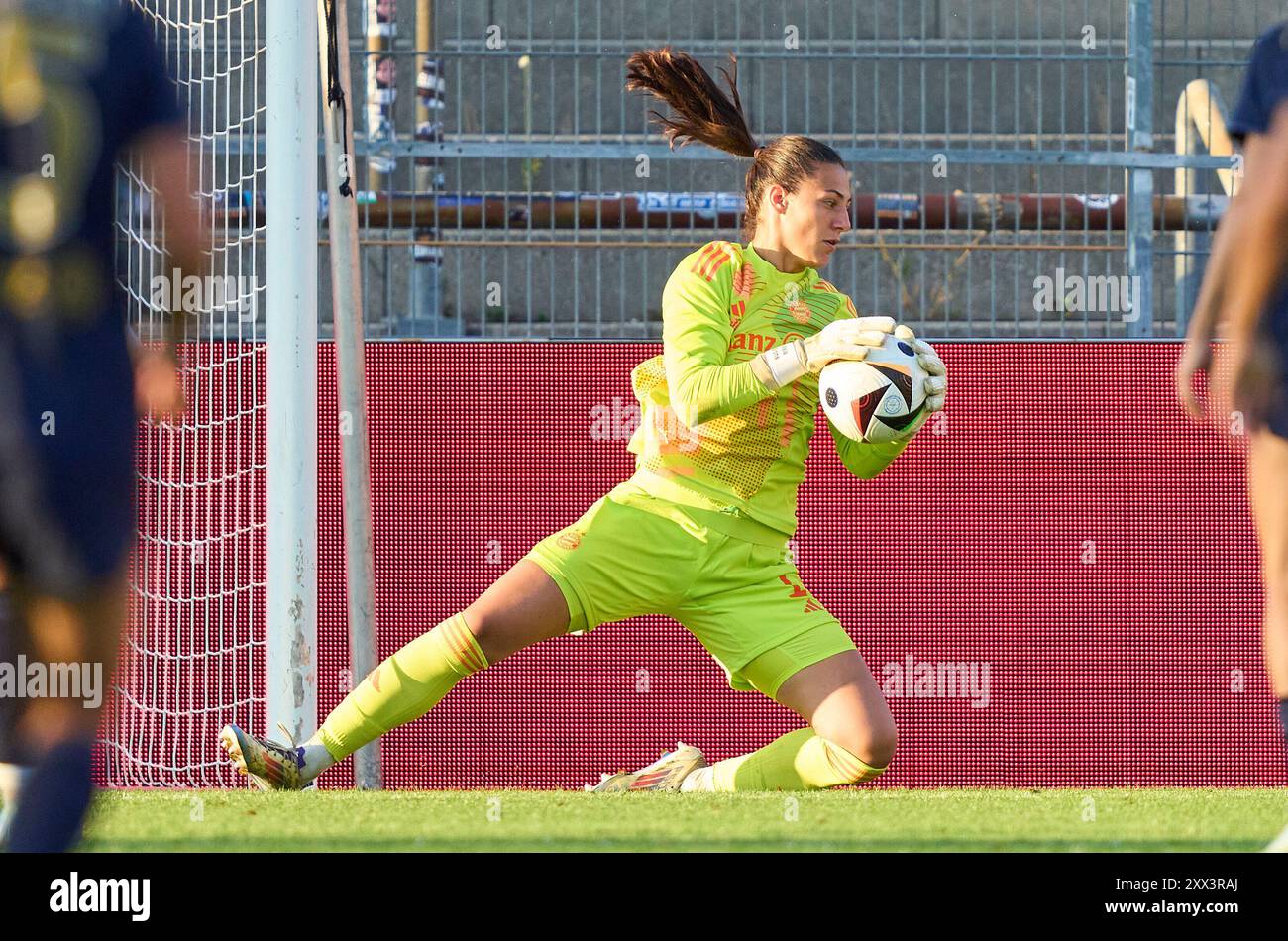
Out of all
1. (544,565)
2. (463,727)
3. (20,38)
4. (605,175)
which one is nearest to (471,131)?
(605,175)

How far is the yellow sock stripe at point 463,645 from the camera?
4.59 metres

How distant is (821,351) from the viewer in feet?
14.9

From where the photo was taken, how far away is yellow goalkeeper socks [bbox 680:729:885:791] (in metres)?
4.71

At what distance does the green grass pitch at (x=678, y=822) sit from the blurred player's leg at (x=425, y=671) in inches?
4.4

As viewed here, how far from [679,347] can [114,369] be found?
206 centimetres

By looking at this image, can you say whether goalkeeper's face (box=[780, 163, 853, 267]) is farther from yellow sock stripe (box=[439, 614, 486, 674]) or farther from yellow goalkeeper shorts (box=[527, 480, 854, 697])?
yellow sock stripe (box=[439, 614, 486, 674])

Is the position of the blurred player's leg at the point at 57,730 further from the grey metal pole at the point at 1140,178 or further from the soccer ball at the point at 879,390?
the grey metal pole at the point at 1140,178

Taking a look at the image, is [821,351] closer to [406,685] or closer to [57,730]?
[406,685]

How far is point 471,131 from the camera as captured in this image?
26.6 ft

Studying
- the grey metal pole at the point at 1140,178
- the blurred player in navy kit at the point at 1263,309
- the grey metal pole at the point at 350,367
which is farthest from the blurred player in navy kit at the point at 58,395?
the grey metal pole at the point at 1140,178

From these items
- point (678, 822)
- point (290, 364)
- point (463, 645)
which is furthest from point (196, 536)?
point (678, 822)

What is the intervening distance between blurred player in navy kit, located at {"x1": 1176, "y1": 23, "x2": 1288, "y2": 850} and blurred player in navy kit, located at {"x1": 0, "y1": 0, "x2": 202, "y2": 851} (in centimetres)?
165

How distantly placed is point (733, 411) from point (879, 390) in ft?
1.17
